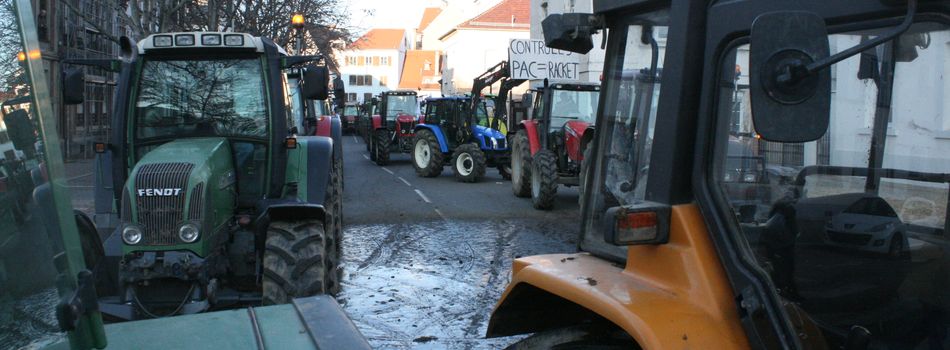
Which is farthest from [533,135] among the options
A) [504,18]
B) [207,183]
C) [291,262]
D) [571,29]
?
[504,18]

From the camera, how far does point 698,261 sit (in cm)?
231

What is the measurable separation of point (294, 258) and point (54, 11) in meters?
18.3

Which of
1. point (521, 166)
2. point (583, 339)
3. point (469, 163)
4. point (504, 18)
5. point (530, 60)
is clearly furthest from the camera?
point (504, 18)

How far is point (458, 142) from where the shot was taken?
67.4ft

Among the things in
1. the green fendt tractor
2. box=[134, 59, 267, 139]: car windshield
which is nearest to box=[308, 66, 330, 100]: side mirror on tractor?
the green fendt tractor

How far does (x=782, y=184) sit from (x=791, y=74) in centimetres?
55

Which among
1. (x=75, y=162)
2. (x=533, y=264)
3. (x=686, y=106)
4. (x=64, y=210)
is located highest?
(x=686, y=106)

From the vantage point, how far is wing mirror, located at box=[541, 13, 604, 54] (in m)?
2.87

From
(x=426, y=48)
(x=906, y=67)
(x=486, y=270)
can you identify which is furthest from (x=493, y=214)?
(x=426, y=48)

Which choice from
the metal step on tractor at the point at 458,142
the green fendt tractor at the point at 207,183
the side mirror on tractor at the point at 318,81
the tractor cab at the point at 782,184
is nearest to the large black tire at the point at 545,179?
the metal step on tractor at the point at 458,142

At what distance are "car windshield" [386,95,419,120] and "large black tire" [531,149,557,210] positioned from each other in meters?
13.5

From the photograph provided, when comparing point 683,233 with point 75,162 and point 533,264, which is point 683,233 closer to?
point 533,264

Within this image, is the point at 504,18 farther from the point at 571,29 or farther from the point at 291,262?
the point at 571,29

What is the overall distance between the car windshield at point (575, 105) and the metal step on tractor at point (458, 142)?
4232 millimetres
